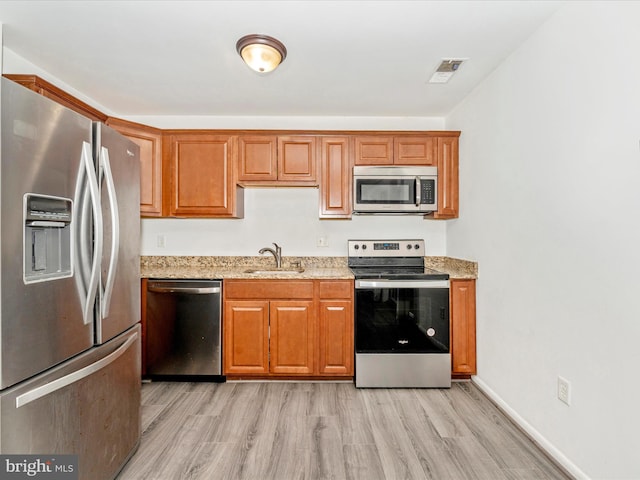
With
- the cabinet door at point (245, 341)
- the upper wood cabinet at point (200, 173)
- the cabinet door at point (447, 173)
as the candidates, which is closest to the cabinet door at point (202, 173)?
the upper wood cabinet at point (200, 173)

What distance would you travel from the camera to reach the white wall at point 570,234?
139 cm

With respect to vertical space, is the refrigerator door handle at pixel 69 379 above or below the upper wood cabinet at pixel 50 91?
below

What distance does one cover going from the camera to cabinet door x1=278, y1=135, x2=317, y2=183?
2.98m

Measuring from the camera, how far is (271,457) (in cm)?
184

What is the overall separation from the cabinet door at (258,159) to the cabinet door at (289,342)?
3.82 feet

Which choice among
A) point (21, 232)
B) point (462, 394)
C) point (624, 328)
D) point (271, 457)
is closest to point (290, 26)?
point (21, 232)

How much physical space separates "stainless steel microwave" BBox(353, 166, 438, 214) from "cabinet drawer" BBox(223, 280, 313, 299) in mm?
855

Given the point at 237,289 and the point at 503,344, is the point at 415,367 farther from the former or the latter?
the point at 237,289

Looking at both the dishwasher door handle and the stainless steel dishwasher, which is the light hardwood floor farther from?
the dishwasher door handle

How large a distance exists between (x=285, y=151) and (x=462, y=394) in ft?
8.20

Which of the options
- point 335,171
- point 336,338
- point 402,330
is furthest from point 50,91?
point 402,330

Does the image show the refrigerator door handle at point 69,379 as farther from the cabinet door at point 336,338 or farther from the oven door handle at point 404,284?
the oven door handle at point 404,284

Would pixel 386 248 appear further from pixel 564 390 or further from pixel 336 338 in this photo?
pixel 564 390

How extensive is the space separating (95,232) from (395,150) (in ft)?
7.95
